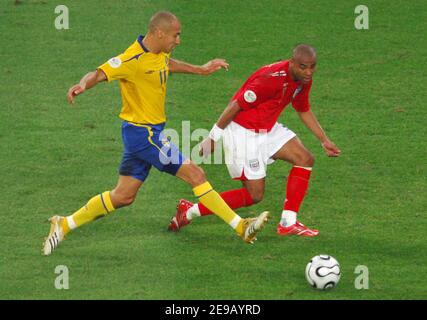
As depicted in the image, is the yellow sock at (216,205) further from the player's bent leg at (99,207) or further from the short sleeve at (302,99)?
the short sleeve at (302,99)

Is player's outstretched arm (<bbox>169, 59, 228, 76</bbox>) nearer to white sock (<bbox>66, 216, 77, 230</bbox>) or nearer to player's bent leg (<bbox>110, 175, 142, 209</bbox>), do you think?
player's bent leg (<bbox>110, 175, 142, 209</bbox>)

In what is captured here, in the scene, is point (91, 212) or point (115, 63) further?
point (91, 212)

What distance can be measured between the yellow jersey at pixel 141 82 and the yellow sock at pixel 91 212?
83 cm

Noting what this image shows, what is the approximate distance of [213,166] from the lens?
1417 cm

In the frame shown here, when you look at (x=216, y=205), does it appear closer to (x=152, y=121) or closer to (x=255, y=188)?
(x=255, y=188)

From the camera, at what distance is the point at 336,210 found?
12.8 metres

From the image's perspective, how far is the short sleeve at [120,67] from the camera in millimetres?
11398

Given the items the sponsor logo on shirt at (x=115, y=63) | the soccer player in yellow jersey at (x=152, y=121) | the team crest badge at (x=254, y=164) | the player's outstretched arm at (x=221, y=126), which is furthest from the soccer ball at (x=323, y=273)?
the sponsor logo on shirt at (x=115, y=63)

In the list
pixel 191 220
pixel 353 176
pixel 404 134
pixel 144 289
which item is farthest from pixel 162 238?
pixel 404 134

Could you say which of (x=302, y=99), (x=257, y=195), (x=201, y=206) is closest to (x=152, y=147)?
(x=201, y=206)

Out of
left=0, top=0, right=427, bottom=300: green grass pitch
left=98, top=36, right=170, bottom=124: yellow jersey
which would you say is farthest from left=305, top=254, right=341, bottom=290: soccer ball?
left=98, top=36, right=170, bottom=124: yellow jersey

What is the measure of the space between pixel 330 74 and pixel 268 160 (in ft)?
14.6

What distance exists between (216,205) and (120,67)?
1.59 metres

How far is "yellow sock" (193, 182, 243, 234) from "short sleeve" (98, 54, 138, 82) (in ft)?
4.16
